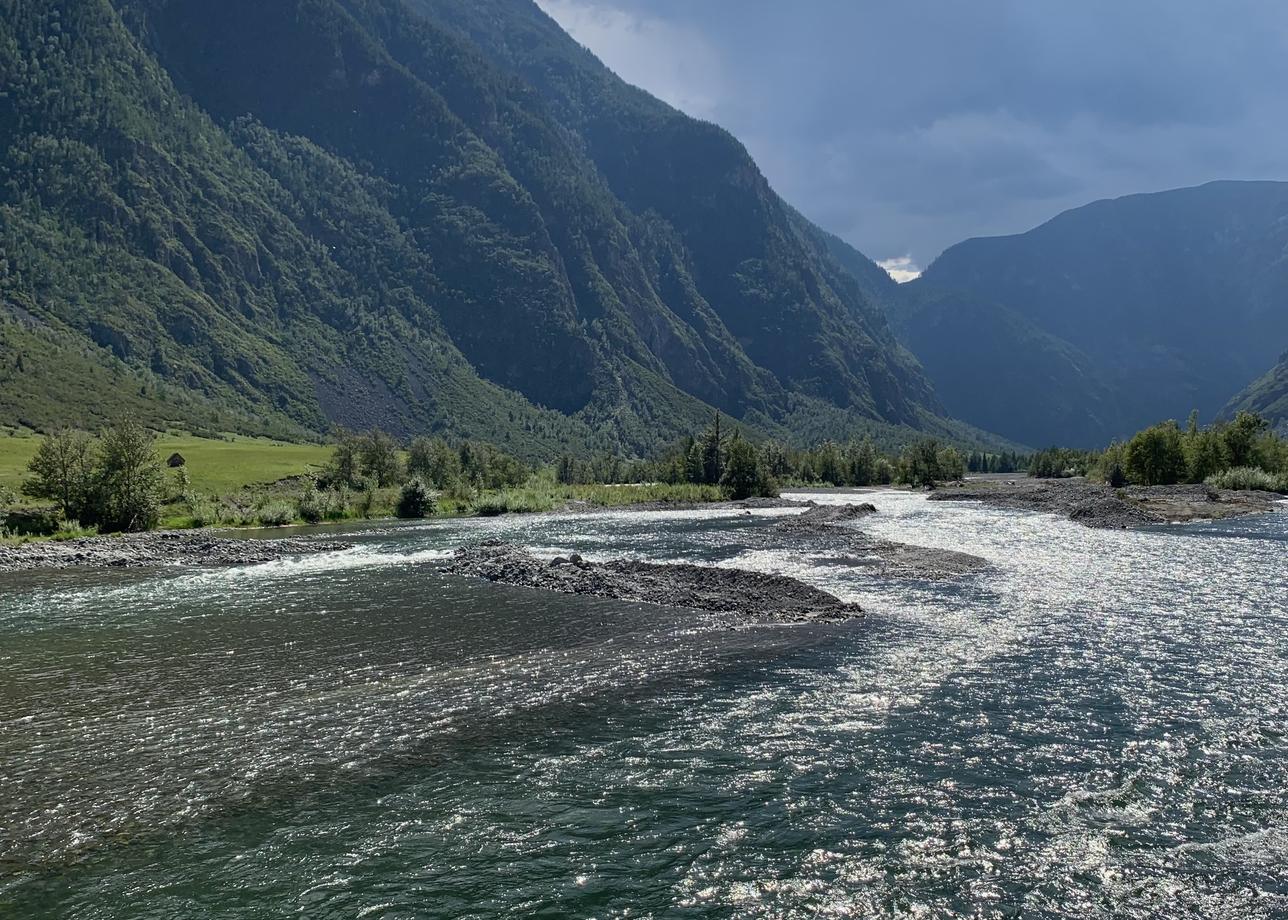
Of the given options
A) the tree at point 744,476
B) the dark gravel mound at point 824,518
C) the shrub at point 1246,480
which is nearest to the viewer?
the dark gravel mound at point 824,518

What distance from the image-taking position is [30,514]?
235 ft

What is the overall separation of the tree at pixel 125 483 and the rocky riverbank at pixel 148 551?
8008mm

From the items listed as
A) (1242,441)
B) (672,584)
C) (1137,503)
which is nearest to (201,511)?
(672,584)

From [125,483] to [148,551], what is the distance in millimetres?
21864

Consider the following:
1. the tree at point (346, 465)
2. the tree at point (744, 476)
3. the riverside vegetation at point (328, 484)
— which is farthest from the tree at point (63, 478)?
the tree at point (744, 476)

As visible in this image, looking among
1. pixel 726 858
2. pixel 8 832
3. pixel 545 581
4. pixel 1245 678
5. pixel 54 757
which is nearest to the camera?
pixel 726 858

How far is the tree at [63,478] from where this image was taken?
74562 mm

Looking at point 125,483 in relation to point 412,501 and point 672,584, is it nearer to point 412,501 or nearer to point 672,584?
point 412,501

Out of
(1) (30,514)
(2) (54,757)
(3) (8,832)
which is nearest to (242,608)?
(2) (54,757)

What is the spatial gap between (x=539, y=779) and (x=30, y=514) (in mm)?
79644

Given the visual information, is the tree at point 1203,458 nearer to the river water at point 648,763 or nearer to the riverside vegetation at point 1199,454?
the riverside vegetation at point 1199,454

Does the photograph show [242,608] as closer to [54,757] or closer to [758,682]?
[54,757]

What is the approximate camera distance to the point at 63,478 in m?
74.8

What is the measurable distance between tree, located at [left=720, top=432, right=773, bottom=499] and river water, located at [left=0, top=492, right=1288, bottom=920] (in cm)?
10598
